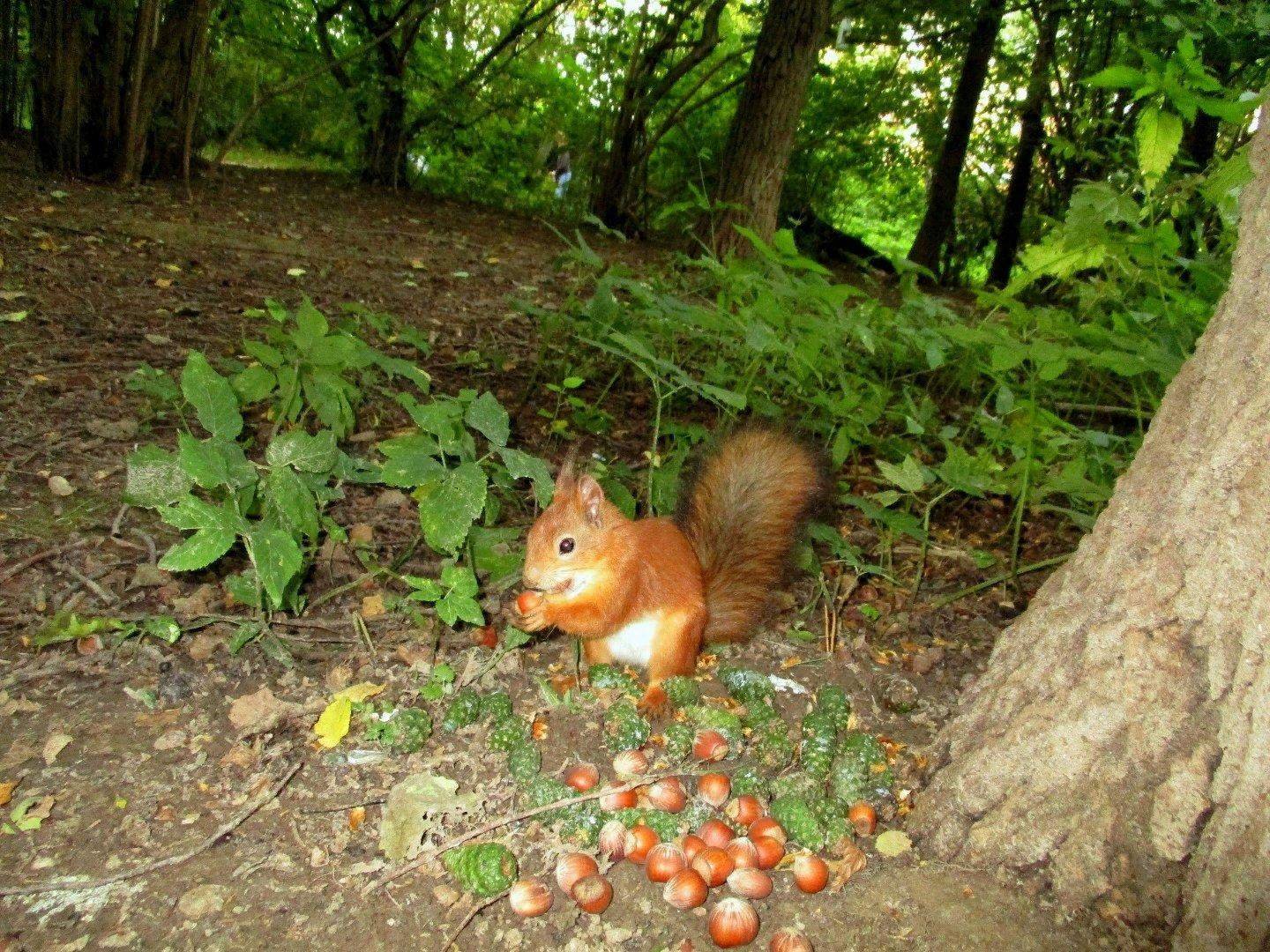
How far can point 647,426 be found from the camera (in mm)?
3520

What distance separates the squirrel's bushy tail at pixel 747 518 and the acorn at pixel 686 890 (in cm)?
74

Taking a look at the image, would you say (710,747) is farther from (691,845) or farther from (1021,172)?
(1021,172)

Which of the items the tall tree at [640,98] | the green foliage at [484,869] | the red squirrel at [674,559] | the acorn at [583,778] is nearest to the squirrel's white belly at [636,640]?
the red squirrel at [674,559]

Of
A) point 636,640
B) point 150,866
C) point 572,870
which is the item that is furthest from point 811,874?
point 150,866

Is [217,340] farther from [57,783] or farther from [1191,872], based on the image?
[1191,872]

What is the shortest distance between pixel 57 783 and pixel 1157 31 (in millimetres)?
6262

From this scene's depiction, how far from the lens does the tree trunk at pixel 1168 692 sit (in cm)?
127

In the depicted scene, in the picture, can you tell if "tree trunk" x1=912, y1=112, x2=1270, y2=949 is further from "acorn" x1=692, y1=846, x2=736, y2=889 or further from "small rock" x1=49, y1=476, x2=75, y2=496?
"small rock" x1=49, y1=476, x2=75, y2=496

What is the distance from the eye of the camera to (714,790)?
174cm

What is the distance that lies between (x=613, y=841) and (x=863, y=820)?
455mm

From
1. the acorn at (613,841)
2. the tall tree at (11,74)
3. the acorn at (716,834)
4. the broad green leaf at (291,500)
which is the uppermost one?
the tall tree at (11,74)

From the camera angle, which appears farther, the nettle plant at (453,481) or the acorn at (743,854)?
the nettle plant at (453,481)

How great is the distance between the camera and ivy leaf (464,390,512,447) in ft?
6.60

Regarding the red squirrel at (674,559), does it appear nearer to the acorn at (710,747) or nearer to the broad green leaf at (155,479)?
the acorn at (710,747)
